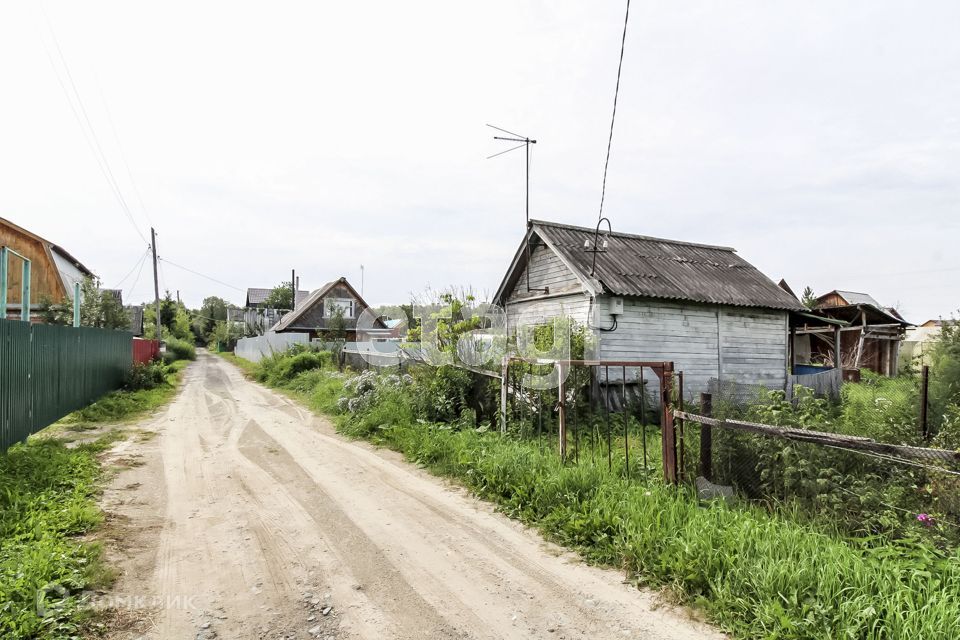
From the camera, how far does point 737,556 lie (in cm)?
343

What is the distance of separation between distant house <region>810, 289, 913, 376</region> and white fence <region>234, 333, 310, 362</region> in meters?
23.7

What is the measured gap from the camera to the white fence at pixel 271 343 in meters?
26.5

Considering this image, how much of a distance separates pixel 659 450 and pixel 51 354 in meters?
10.7

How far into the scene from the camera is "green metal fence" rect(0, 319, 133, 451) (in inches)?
290

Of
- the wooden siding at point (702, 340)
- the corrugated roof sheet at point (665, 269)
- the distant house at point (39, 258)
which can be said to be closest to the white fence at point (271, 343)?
the distant house at point (39, 258)

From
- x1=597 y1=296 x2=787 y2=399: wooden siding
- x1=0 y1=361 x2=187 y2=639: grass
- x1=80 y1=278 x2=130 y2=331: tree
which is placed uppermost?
x1=80 y1=278 x2=130 y2=331: tree

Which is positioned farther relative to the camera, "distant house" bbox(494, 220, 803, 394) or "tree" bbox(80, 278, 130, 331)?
"tree" bbox(80, 278, 130, 331)

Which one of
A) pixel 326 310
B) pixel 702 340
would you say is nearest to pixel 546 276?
pixel 702 340

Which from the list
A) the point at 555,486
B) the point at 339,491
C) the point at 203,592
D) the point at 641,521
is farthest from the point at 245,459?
the point at 641,521

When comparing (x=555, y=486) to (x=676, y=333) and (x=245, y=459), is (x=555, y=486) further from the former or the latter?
(x=676, y=333)

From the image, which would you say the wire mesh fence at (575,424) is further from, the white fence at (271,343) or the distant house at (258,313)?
the distant house at (258,313)

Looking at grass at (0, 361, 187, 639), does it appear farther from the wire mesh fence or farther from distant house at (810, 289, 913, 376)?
distant house at (810, 289, 913, 376)

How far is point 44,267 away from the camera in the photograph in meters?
24.6

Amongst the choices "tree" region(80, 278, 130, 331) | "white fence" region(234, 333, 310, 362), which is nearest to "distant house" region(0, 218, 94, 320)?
"tree" region(80, 278, 130, 331)
